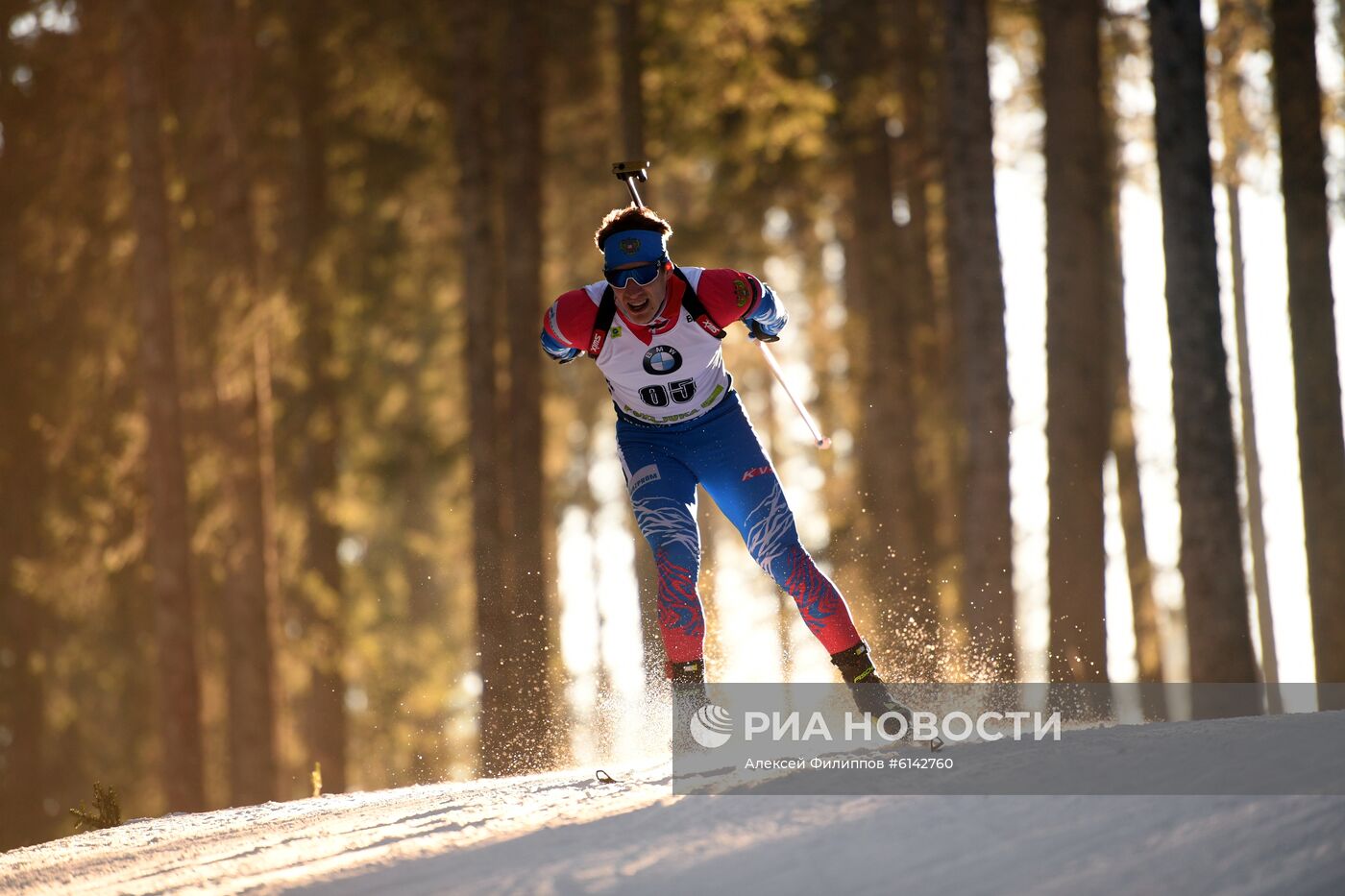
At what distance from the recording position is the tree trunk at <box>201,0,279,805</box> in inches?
622

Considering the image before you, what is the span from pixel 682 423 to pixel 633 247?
35.3 inches

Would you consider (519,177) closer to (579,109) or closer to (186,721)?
(579,109)

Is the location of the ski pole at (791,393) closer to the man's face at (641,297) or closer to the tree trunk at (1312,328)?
the man's face at (641,297)

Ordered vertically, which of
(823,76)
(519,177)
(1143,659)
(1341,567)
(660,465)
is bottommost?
(1143,659)

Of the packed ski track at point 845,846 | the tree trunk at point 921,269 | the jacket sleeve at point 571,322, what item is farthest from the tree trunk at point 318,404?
the packed ski track at point 845,846

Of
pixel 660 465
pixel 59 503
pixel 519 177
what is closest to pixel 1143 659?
pixel 519 177

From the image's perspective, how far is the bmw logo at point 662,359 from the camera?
6.87 meters

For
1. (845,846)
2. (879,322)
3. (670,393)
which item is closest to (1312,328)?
(879,322)

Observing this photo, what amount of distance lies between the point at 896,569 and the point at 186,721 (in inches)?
318

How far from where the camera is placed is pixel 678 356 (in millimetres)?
6895

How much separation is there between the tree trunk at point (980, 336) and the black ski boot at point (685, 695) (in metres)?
6.83

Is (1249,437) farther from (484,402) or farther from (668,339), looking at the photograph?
(668,339)

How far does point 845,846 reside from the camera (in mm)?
4586

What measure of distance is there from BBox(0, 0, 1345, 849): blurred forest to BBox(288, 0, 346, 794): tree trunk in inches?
2.0
